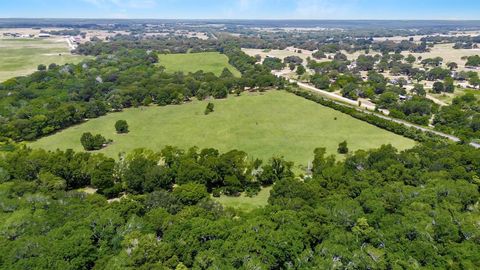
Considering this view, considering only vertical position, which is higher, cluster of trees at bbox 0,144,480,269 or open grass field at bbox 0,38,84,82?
cluster of trees at bbox 0,144,480,269

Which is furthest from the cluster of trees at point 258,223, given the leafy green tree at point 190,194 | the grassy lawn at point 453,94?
the grassy lawn at point 453,94

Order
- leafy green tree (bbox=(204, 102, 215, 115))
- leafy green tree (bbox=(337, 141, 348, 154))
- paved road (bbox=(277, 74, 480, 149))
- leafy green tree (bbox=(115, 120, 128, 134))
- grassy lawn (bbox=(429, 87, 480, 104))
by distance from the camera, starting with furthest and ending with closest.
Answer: grassy lawn (bbox=(429, 87, 480, 104)) < leafy green tree (bbox=(204, 102, 215, 115)) < leafy green tree (bbox=(115, 120, 128, 134)) < paved road (bbox=(277, 74, 480, 149)) < leafy green tree (bbox=(337, 141, 348, 154))

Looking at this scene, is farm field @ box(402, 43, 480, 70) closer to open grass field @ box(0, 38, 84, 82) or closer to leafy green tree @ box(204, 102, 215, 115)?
leafy green tree @ box(204, 102, 215, 115)

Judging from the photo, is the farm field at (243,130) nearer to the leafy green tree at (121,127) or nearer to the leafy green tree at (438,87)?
the leafy green tree at (121,127)

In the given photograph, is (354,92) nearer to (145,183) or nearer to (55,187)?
(145,183)

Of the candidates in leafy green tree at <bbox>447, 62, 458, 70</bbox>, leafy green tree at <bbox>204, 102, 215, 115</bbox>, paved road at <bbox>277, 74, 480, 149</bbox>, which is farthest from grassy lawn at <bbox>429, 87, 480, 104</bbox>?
leafy green tree at <bbox>204, 102, 215, 115</bbox>

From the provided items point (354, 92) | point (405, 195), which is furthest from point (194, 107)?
point (405, 195)
